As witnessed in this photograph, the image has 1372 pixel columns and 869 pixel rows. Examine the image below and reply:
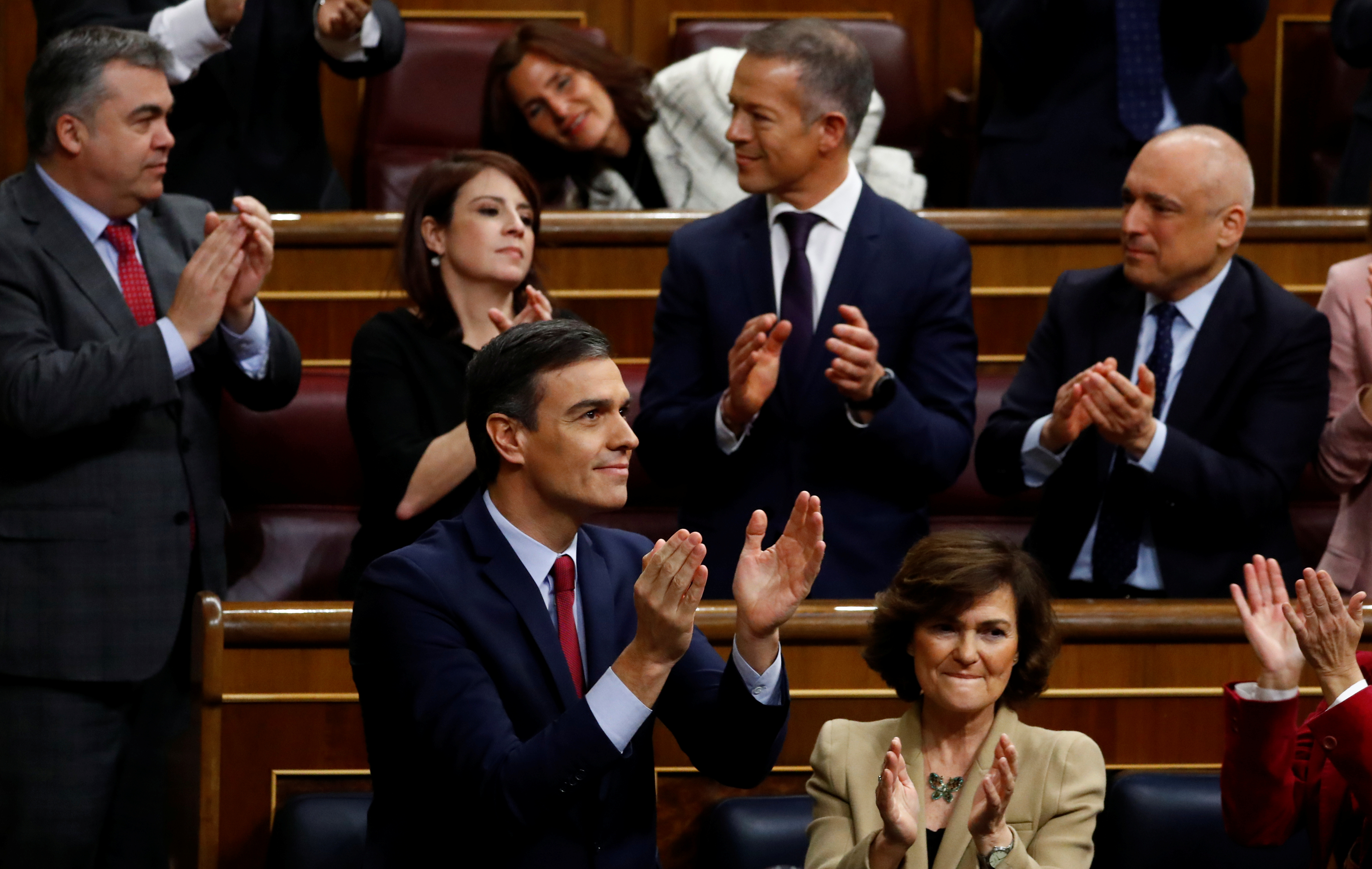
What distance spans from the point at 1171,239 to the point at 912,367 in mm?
347

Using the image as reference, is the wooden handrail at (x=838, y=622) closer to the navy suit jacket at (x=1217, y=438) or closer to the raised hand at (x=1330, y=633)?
the navy suit jacket at (x=1217, y=438)

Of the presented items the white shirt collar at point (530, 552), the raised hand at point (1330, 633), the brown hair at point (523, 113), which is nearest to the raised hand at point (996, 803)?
the raised hand at point (1330, 633)

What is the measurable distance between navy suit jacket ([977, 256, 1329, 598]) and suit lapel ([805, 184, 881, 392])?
221 mm

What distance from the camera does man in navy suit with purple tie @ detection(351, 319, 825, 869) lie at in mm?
1233

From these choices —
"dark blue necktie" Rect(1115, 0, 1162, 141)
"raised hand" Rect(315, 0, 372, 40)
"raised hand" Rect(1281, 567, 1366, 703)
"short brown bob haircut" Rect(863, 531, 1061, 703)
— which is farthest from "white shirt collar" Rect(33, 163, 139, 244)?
"dark blue necktie" Rect(1115, 0, 1162, 141)

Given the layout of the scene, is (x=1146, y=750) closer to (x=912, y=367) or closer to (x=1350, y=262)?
(x=912, y=367)

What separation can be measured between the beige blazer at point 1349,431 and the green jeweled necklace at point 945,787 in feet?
2.30

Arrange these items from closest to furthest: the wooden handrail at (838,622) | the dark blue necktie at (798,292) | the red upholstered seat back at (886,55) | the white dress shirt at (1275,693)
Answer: the white dress shirt at (1275,693) < the wooden handrail at (838,622) < the dark blue necktie at (798,292) < the red upholstered seat back at (886,55)

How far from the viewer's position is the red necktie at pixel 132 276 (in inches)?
81.2

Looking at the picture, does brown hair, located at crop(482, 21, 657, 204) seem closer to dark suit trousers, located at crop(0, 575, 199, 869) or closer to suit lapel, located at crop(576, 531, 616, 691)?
dark suit trousers, located at crop(0, 575, 199, 869)

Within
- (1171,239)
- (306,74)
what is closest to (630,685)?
(1171,239)

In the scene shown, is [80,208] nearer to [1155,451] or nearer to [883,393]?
[883,393]

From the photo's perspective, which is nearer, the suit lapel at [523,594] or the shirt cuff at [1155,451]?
the suit lapel at [523,594]

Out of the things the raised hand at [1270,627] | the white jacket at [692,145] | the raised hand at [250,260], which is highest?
the white jacket at [692,145]
